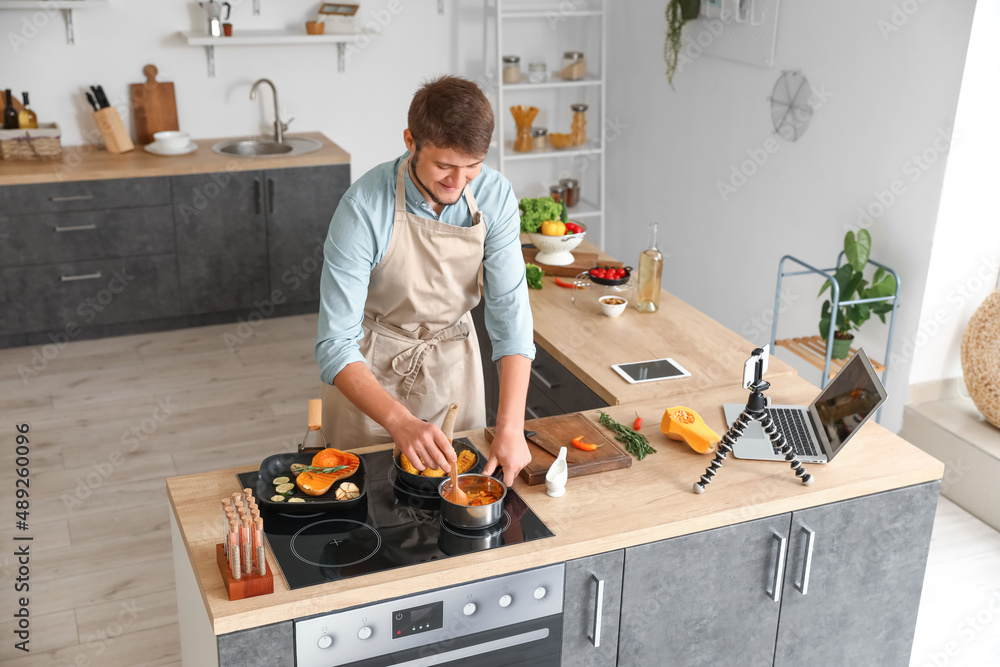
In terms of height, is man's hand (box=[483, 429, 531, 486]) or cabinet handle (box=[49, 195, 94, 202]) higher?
cabinet handle (box=[49, 195, 94, 202])

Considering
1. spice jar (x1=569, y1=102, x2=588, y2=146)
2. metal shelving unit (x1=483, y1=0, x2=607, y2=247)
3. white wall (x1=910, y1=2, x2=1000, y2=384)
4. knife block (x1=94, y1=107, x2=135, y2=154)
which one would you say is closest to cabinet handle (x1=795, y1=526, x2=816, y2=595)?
white wall (x1=910, y1=2, x2=1000, y2=384)

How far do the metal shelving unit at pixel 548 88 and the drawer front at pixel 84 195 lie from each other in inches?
76.7

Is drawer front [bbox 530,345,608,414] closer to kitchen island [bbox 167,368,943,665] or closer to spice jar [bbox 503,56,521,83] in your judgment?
kitchen island [bbox 167,368,943,665]

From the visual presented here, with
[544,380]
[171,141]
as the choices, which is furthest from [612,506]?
[171,141]

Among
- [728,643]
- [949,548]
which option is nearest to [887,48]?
[949,548]

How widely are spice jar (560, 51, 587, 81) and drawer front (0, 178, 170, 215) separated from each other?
243 centimetres

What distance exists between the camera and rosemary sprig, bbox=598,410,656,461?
2145mm

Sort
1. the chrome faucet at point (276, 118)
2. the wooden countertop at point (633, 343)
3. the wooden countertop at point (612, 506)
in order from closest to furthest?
the wooden countertop at point (612, 506) → the wooden countertop at point (633, 343) → the chrome faucet at point (276, 118)

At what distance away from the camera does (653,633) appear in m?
1.98

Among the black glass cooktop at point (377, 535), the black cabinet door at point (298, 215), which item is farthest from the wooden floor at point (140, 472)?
the black glass cooktop at point (377, 535)

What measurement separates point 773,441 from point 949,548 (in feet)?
6.10

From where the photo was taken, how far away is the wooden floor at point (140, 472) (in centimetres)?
290

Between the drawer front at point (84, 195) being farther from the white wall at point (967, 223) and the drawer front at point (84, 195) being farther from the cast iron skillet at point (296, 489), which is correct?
the white wall at point (967, 223)

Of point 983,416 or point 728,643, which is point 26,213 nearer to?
point 728,643
